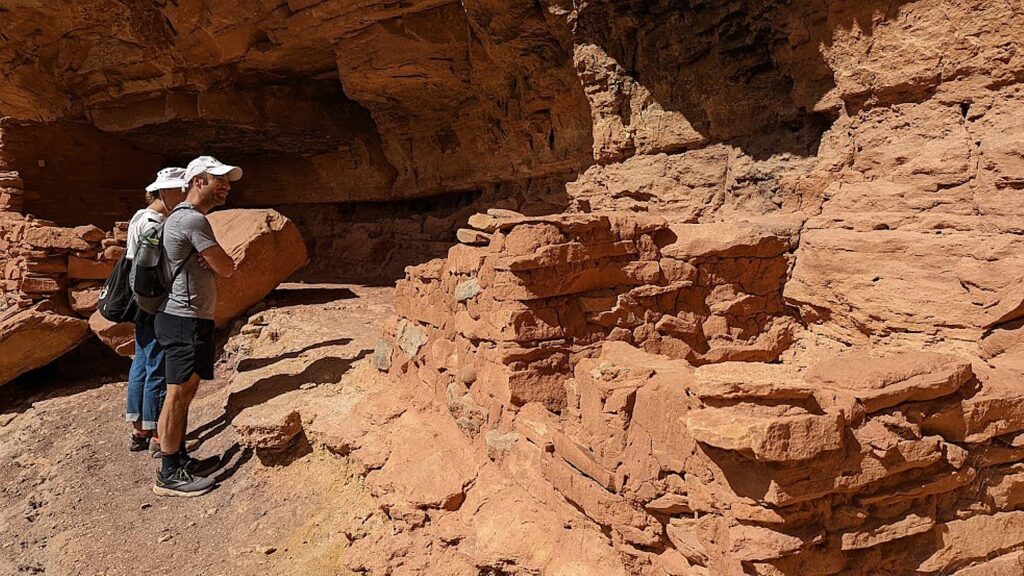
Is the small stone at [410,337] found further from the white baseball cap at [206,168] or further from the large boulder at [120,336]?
the large boulder at [120,336]

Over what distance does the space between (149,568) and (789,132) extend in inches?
161

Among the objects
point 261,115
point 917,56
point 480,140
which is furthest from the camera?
point 261,115

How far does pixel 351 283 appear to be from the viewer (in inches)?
311

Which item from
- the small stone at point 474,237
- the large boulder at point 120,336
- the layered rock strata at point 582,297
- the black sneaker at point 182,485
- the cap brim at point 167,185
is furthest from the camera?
the large boulder at point 120,336

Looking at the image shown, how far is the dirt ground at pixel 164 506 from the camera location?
2695 millimetres

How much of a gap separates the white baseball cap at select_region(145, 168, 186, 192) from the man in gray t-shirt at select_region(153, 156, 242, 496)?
1.20 feet

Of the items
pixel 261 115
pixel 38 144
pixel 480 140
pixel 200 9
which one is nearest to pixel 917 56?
pixel 480 140

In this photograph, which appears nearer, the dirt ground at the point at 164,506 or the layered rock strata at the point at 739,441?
the layered rock strata at the point at 739,441

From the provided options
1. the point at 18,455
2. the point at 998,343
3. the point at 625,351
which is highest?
the point at 998,343

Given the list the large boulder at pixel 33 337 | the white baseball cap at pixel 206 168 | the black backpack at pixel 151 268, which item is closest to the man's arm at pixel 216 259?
the black backpack at pixel 151 268

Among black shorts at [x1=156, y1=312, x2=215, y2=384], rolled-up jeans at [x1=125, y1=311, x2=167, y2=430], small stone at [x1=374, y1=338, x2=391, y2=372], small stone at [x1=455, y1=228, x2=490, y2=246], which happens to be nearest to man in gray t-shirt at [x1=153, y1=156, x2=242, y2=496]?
black shorts at [x1=156, y1=312, x2=215, y2=384]

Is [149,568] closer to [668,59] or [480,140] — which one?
[668,59]

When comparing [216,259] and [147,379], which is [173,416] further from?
[216,259]

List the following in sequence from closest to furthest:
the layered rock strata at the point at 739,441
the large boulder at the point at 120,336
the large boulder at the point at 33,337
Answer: the layered rock strata at the point at 739,441 → the large boulder at the point at 33,337 → the large boulder at the point at 120,336
